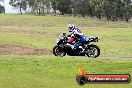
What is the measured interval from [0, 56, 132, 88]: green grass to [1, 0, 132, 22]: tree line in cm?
10422

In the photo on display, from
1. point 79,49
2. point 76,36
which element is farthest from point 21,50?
point 76,36

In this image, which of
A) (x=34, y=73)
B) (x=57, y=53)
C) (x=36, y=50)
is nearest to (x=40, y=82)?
(x=34, y=73)

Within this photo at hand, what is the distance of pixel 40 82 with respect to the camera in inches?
690

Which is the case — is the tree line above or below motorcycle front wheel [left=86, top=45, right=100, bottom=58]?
below

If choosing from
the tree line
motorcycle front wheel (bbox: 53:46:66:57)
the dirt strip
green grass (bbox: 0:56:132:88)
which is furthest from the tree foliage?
green grass (bbox: 0:56:132:88)

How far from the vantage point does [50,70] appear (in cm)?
1967

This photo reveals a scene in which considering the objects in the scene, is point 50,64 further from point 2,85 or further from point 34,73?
point 2,85

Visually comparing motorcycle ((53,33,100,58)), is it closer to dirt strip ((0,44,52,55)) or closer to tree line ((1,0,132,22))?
dirt strip ((0,44,52,55))

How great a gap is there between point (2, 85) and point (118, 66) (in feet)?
22.3

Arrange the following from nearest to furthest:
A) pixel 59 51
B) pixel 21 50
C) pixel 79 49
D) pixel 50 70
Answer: pixel 50 70 → pixel 79 49 → pixel 59 51 → pixel 21 50

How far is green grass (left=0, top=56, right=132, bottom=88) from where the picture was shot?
17.2m

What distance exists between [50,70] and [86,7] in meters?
127

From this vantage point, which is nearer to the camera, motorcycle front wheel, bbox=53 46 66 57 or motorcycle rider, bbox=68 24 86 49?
motorcycle rider, bbox=68 24 86 49

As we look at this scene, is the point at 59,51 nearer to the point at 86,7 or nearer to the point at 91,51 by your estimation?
the point at 91,51
